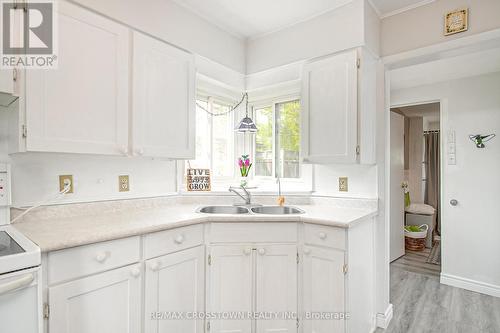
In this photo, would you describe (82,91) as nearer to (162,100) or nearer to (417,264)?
(162,100)

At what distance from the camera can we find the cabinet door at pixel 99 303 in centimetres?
116

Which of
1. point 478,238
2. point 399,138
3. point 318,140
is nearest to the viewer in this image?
point 318,140

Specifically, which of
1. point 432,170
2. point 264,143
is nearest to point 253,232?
point 264,143

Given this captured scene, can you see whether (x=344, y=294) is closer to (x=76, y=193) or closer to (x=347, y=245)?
(x=347, y=245)

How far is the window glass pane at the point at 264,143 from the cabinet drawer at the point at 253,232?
3.80ft

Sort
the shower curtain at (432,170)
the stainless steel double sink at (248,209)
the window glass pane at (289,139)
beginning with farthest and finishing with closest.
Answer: the shower curtain at (432,170)
the window glass pane at (289,139)
the stainless steel double sink at (248,209)

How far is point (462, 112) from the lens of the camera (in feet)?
9.77

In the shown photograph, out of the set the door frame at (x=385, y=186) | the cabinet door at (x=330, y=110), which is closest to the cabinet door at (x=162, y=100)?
the cabinet door at (x=330, y=110)

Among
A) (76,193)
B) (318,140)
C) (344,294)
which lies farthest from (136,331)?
(318,140)

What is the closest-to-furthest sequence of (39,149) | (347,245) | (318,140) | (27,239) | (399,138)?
1. (27,239)
2. (39,149)
3. (347,245)
4. (318,140)
5. (399,138)

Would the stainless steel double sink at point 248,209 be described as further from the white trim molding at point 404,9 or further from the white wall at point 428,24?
the white trim molding at point 404,9

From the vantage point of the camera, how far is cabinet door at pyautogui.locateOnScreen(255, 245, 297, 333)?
182 centimetres

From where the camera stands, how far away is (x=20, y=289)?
0.94 meters

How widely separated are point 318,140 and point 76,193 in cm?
174
